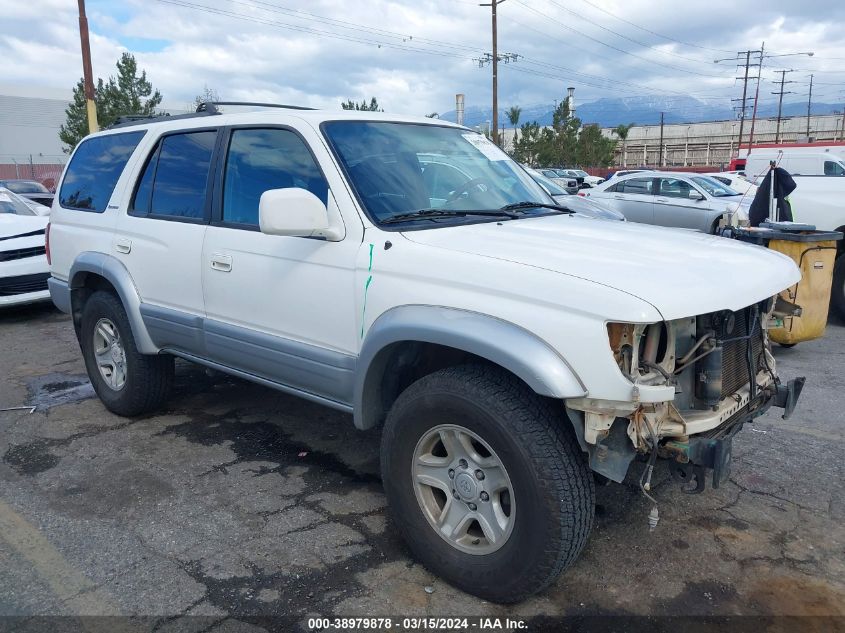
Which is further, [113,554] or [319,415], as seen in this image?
[319,415]

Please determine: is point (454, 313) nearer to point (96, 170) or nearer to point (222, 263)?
point (222, 263)

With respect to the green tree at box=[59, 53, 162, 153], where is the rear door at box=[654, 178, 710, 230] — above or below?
below

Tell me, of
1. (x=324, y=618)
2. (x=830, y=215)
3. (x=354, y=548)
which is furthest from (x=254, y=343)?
(x=830, y=215)

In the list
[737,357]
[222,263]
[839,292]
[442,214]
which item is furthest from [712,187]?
[222,263]

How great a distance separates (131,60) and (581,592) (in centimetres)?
3505

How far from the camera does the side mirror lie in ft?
9.71

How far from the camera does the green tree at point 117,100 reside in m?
30.6

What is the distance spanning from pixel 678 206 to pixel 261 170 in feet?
40.3

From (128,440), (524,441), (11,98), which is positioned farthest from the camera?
(11,98)

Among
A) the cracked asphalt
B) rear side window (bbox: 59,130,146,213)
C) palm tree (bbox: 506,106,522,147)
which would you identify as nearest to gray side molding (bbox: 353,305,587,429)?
the cracked asphalt

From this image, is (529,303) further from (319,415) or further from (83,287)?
(83,287)

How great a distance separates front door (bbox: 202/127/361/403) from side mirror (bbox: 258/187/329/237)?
0.57 ft

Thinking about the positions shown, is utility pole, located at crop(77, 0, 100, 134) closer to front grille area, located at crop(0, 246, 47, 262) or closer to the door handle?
front grille area, located at crop(0, 246, 47, 262)

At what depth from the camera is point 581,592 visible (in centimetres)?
288
